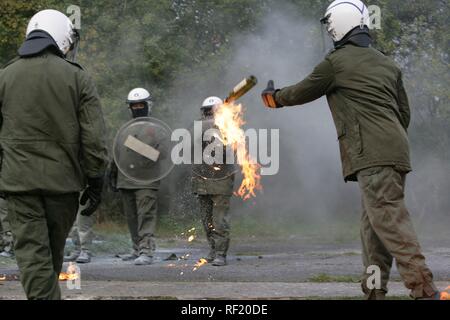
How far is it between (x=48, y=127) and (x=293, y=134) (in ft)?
43.1

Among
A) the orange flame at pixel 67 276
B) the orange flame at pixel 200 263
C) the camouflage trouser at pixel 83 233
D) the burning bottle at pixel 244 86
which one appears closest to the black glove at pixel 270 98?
the burning bottle at pixel 244 86

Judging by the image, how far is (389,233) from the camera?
227 inches

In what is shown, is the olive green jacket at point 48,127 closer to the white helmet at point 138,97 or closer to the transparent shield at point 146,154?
the transparent shield at point 146,154

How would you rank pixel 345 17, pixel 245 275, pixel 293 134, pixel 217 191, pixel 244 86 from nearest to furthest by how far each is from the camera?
1. pixel 345 17
2. pixel 244 86
3. pixel 245 275
4. pixel 217 191
5. pixel 293 134

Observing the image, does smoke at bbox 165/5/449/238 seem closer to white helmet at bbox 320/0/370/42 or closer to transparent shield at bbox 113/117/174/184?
transparent shield at bbox 113/117/174/184

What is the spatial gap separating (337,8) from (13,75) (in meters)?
2.31

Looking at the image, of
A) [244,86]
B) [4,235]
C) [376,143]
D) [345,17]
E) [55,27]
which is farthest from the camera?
[4,235]

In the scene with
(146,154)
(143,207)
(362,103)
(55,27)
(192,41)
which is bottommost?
(143,207)

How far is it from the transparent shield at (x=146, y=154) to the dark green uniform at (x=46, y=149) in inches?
202

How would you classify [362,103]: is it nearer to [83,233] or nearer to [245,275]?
[245,275]

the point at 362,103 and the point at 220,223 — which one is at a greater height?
the point at 362,103

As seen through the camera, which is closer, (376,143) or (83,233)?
(376,143)

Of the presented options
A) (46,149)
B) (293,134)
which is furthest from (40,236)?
(293,134)

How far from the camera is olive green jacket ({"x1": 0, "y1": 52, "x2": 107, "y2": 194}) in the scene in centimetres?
523
